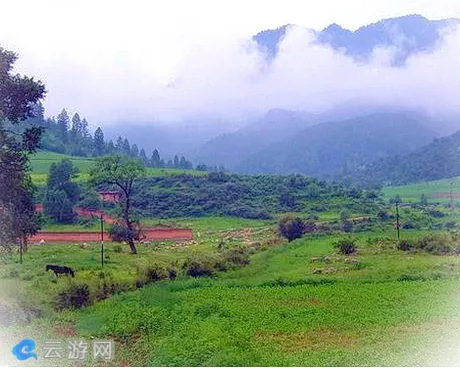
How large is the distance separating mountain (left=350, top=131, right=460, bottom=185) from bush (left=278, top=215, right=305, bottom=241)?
1822 inches

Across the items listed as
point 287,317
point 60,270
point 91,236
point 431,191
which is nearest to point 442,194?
point 431,191

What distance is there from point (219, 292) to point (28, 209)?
633cm

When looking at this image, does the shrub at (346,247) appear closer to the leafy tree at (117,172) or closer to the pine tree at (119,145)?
the leafy tree at (117,172)

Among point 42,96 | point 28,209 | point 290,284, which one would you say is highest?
point 42,96

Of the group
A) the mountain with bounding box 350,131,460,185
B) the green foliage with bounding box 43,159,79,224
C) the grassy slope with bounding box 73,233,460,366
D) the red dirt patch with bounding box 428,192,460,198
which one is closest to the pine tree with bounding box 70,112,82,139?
the green foliage with bounding box 43,159,79,224

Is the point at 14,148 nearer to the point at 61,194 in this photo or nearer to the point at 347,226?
the point at 61,194

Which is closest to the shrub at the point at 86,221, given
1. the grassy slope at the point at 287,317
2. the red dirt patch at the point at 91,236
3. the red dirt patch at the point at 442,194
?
the red dirt patch at the point at 91,236

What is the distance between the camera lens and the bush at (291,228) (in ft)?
122

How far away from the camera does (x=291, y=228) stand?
37.4 metres

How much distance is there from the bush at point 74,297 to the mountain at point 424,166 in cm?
6839

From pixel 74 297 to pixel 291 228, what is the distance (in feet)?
72.7

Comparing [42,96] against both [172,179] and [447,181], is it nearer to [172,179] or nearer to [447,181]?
[172,179]

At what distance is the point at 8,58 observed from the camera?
1485 centimetres

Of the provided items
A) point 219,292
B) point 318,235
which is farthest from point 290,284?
point 318,235
